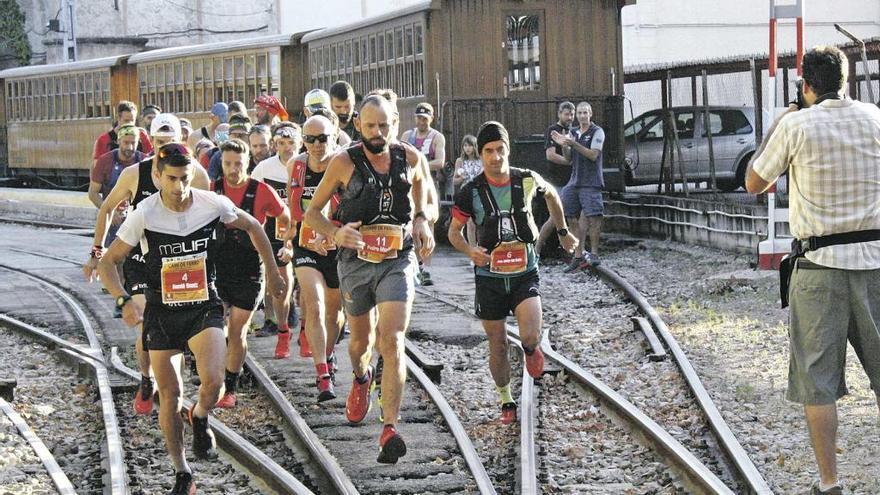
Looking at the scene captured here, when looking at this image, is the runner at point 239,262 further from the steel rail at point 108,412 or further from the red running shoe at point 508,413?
the red running shoe at point 508,413

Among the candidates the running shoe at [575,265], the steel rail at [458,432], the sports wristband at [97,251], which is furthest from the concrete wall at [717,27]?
the sports wristband at [97,251]

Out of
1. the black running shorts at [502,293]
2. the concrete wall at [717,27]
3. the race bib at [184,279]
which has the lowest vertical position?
the black running shorts at [502,293]

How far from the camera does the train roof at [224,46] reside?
87.0 ft

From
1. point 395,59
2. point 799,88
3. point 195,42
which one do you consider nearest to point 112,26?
point 195,42

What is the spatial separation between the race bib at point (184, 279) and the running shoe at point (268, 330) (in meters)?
4.96

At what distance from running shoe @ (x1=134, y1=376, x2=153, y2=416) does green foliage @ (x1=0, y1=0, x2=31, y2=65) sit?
38824mm

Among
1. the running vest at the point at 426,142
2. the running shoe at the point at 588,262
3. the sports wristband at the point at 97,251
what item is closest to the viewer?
the sports wristband at the point at 97,251

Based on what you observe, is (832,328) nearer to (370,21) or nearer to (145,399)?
(145,399)

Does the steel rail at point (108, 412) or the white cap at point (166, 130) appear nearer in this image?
the steel rail at point (108, 412)

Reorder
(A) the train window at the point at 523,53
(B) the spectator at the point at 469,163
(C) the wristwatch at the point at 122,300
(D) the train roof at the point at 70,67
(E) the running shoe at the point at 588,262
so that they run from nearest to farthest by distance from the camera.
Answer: (C) the wristwatch at the point at 122,300
(B) the spectator at the point at 469,163
(E) the running shoe at the point at 588,262
(A) the train window at the point at 523,53
(D) the train roof at the point at 70,67

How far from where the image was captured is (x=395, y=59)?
21344 millimetres

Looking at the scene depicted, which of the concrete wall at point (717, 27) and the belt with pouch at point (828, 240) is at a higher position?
the concrete wall at point (717, 27)

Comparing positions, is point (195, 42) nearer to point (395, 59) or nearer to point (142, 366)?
point (395, 59)

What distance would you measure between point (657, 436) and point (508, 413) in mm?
1138
